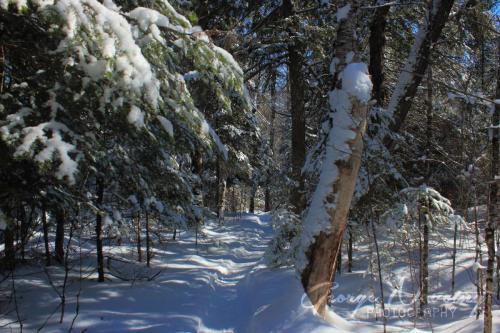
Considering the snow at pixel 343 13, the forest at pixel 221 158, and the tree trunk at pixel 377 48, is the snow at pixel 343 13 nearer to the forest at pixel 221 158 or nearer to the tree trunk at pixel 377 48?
the forest at pixel 221 158

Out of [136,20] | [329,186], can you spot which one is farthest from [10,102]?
[329,186]

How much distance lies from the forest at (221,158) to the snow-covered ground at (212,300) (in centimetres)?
4

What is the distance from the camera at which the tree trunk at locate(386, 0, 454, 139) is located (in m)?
6.26

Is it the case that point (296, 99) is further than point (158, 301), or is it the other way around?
point (296, 99)

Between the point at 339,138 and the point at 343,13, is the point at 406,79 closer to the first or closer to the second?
the point at 343,13

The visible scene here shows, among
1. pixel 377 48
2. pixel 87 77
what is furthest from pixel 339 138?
pixel 377 48

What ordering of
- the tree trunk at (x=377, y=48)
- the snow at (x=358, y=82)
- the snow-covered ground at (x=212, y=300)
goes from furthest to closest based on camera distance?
the tree trunk at (x=377, y=48) → the snow-covered ground at (x=212, y=300) → the snow at (x=358, y=82)

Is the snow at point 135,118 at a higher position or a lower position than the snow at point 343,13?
lower

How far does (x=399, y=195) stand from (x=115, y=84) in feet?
18.5

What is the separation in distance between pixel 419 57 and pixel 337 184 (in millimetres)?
3155

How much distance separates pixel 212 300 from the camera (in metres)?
6.94

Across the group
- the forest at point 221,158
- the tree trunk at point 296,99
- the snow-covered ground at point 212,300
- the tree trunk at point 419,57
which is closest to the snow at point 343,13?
the forest at point 221,158

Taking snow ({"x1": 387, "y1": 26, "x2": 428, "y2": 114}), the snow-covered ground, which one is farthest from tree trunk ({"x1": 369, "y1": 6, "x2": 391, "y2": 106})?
the snow-covered ground

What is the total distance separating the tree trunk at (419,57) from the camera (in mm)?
6262
